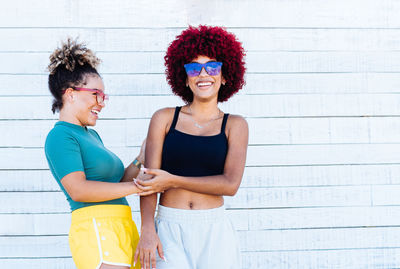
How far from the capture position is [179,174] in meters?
2.10

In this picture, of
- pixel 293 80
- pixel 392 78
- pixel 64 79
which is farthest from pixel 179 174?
pixel 392 78

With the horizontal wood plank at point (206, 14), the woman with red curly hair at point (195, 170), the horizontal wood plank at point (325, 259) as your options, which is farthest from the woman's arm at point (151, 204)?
the horizontal wood plank at point (325, 259)

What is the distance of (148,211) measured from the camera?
6.75 ft

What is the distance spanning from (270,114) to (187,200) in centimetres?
145

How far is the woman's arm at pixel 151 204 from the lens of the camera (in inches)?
77.8

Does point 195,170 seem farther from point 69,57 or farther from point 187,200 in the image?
point 69,57

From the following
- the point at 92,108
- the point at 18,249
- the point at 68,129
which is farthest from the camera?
the point at 18,249

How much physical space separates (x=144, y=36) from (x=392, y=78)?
1865mm

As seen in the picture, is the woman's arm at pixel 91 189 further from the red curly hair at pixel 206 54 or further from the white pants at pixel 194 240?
the red curly hair at pixel 206 54

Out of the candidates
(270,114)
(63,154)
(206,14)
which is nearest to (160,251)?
(63,154)

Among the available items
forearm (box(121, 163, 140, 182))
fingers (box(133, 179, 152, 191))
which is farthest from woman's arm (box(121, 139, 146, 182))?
fingers (box(133, 179, 152, 191))

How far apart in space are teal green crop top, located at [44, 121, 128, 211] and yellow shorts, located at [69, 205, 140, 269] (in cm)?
4

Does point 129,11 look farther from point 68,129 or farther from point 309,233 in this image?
point 309,233

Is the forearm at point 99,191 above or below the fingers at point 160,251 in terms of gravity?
above
